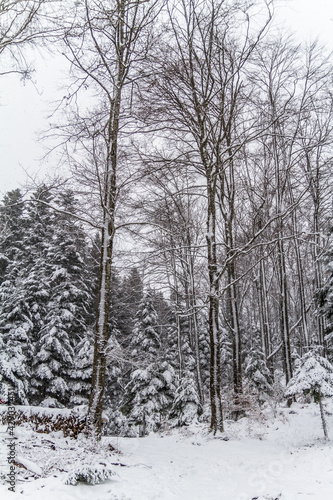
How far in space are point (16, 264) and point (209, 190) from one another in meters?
13.7

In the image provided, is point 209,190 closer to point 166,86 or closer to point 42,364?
point 166,86

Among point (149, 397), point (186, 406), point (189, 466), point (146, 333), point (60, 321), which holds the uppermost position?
point (60, 321)

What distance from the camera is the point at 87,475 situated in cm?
458

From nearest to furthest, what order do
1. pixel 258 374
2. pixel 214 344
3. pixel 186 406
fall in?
1. pixel 214 344
2. pixel 186 406
3. pixel 258 374

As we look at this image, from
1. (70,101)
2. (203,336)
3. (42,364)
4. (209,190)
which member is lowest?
(42,364)

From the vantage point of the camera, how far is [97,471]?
15.5ft

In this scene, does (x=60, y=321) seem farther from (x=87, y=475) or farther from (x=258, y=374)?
(x=87, y=475)

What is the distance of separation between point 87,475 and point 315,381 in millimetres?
5378

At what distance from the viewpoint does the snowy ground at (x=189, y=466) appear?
4465 millimetres

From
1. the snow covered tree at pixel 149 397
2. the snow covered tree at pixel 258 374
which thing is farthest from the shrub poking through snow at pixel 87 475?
the snow covered tree at pixel 258 374

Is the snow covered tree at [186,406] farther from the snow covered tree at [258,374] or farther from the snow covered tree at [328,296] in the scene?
the snow covered tree at [328,296]

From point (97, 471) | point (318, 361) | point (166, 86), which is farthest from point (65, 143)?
point (318, 361)

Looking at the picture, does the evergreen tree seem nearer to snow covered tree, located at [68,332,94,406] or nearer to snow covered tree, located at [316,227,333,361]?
snow covered tree, located at [68,332,94,406]

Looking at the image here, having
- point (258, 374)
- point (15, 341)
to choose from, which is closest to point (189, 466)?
point (258, 374)
